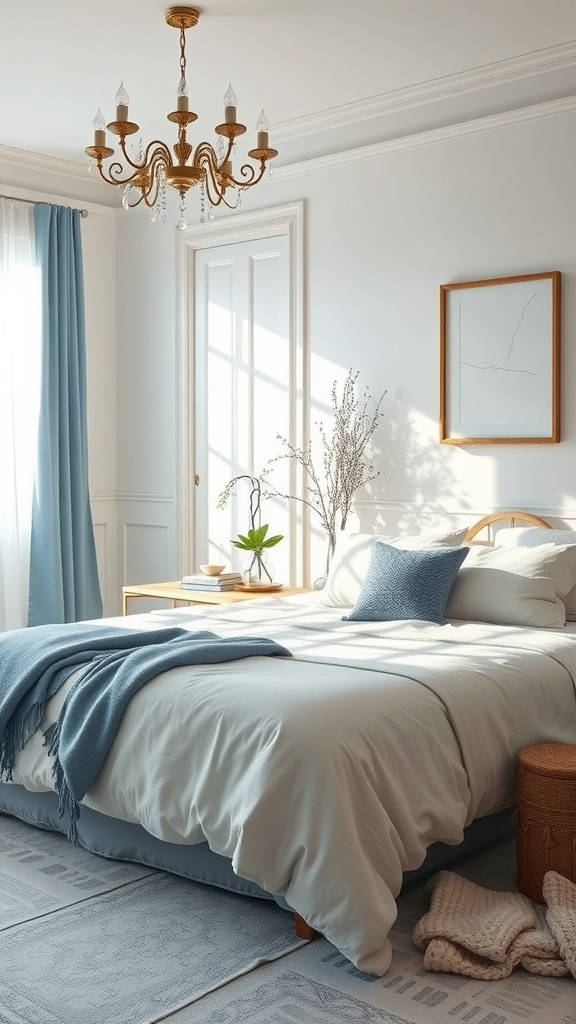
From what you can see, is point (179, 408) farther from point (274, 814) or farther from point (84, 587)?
point (274, 814)

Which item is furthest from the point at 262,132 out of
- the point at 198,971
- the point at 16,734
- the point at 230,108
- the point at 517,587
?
the point at 198,971

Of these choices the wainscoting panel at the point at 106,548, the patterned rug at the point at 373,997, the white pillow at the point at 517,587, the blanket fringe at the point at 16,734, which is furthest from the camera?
the wainscoting panel at the point at 106,548

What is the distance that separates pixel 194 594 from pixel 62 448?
1490mm

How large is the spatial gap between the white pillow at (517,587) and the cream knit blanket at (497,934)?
1.25m

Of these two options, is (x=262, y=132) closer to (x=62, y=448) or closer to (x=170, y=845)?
(x=170, y=845)

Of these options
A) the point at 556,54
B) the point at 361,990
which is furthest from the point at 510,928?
the point at 556,54

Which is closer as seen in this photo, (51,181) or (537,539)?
(537,539)

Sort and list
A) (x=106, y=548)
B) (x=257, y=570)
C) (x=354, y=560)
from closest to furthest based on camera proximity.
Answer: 1. (x=354, y=560)
2. (x=257, y=570)
3. (x=106, y=548)

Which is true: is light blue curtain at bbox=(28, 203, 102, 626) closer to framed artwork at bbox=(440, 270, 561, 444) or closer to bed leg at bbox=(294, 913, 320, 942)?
framed artwork at bbox=(440, 270, 561, 444)

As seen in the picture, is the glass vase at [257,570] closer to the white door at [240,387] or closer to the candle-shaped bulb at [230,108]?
the white door at [240,387]

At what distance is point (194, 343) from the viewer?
6.26 meters

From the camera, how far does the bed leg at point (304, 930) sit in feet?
9.00

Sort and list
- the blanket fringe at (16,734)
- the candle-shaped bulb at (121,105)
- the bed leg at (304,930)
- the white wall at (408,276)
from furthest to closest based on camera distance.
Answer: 1. the white wall at (408,276)
2. the candle-shaped bulb at (121,105)
3. the blanket fringe at (16,734)
4. the bed leg at (304,930)

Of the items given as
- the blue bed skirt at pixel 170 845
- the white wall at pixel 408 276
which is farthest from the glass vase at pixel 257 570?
the blue bed skirt at pixel 170 845
